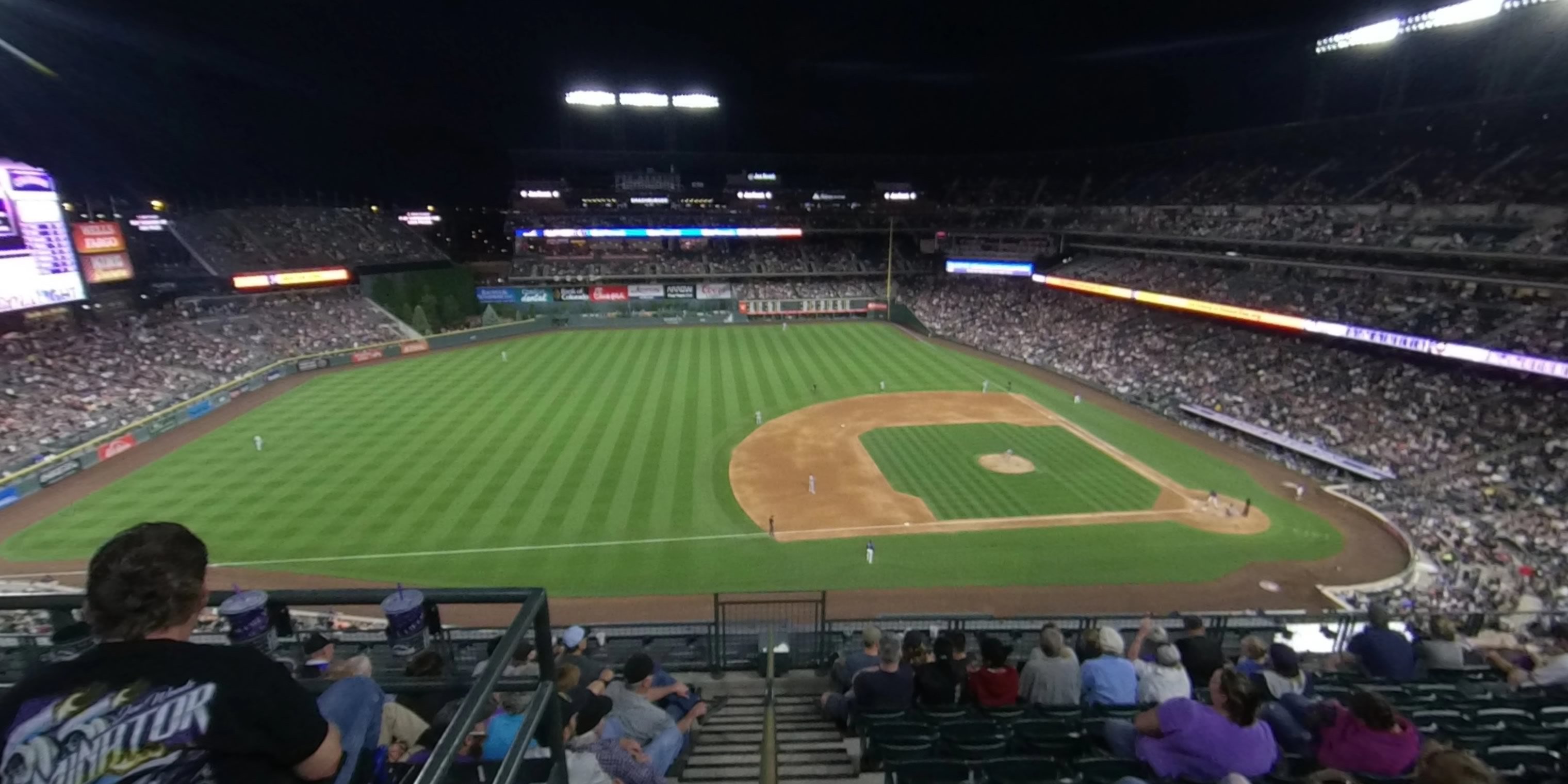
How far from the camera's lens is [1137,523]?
71.0ft

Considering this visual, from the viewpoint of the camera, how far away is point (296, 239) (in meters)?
52.4

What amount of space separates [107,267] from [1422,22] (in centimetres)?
6667

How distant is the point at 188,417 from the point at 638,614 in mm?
29280

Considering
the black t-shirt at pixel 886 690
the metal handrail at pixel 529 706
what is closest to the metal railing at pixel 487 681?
the metal handrail at pixel 529 706

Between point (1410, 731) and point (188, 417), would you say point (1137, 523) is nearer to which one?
point (1410, 731)

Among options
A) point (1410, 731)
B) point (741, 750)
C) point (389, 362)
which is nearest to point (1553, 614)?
point (1410, 731)

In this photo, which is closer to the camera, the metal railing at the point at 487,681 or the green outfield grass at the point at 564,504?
the metal railing at the point at 487,681

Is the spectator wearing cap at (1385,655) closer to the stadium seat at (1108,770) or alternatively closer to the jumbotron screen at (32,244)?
the stadium seat at (1108,770)

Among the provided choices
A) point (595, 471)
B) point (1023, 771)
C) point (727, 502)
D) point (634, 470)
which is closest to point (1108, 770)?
point (1023, 771)

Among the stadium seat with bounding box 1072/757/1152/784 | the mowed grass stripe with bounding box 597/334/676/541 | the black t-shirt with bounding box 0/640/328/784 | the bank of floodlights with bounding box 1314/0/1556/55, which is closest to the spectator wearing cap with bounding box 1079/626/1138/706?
the stadium seat with bounding box 1072/757/1152/784

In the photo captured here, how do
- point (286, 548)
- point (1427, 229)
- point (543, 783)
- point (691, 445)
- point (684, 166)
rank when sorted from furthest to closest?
1. point (684, 166)
2. point (1427, 229)
3. point (691, 445)
4. point (286, 548)
5. point (543, 783)

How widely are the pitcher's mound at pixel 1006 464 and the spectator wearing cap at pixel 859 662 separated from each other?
18.0 m

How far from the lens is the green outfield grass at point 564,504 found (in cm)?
1897

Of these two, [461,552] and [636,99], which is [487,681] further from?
[636,99]
